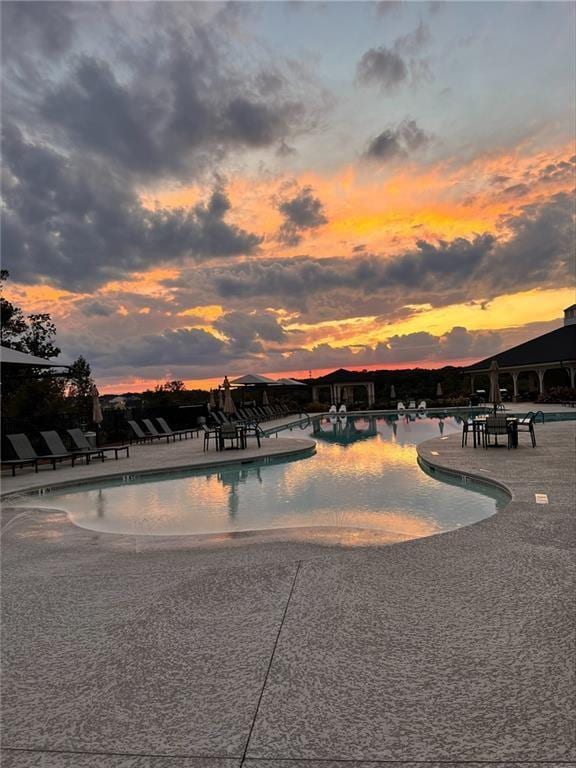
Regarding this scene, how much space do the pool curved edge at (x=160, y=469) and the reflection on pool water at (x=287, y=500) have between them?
14 cm

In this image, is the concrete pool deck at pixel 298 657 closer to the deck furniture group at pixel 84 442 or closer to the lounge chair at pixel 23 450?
the lounge chair at pixel 23 450

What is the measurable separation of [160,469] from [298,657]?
27.9ft

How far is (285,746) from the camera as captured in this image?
1962 mm

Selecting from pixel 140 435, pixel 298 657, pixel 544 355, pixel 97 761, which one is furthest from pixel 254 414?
pixel 97 761

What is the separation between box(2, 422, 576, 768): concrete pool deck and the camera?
6.48ft

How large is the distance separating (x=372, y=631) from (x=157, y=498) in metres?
6.24

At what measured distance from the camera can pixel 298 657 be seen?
2.61m

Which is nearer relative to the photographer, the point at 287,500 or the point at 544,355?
the point at 287,500

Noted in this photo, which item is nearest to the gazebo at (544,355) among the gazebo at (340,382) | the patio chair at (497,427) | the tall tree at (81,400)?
the gazebo at (340,382)

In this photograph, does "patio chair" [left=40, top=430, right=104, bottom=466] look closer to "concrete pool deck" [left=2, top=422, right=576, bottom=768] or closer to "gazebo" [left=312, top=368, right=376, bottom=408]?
"concrete pool deck" [left=2, top=422, right=576, bottom=768]

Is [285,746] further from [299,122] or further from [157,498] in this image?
[299,122]

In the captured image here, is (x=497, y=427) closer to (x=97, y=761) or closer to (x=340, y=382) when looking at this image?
(x=97, y=761)

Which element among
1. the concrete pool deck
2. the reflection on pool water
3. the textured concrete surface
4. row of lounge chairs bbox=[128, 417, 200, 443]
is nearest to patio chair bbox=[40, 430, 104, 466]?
the reflection on pool water

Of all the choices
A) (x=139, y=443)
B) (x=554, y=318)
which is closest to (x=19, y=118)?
(x=139, y=443)
